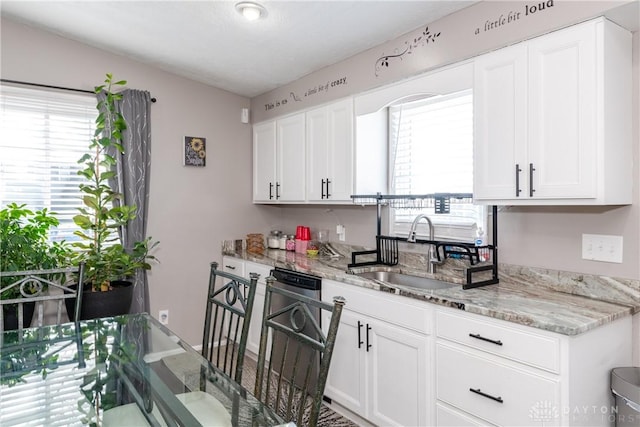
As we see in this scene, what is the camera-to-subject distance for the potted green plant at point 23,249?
279cm

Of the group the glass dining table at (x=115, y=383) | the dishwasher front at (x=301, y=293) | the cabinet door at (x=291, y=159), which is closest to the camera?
the glass dining table at (x=115, y=383)

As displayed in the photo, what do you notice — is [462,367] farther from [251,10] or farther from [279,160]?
[279,160]

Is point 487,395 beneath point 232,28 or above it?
beneath

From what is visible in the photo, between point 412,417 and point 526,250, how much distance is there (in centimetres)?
110

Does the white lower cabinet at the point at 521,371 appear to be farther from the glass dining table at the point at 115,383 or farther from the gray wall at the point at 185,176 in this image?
the gray wall at the point at 185,176

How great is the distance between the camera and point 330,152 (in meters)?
3.34

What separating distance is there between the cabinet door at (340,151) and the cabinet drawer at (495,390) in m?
1.47

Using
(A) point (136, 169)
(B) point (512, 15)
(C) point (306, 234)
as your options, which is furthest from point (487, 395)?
(A) point (136, 169)

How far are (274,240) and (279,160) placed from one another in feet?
2.61

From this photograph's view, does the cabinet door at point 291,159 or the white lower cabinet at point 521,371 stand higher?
Answer: the cabinet door at point 291,159

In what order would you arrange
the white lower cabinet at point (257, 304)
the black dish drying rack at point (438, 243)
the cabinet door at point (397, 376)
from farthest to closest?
the white lower cabinet at point (257, 304) → the black dish drying rack at point (438, 243) → the cabinet door at point (397, 376)

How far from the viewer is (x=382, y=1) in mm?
2426

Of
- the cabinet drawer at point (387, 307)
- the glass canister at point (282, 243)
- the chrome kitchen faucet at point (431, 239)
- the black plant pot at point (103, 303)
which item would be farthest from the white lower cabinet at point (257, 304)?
the chrome kitchen faucet at point (431, 239)

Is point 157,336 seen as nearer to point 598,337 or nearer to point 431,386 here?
point 431,386
